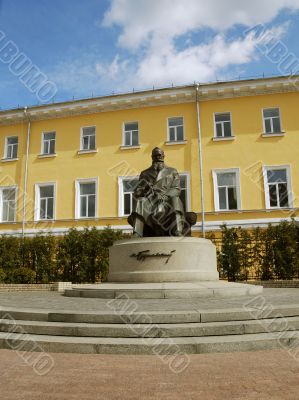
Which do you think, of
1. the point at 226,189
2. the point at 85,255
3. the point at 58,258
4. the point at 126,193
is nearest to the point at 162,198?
the point at 85,255

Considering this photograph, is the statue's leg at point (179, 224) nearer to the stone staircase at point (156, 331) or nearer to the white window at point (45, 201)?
the stone staircase at point (156, 331)

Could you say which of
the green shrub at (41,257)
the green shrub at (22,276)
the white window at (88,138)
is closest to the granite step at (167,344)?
the green shrub at (22,276)

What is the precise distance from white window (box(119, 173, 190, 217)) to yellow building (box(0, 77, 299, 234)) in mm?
55

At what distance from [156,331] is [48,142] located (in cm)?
2029

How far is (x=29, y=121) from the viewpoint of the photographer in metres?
23.8

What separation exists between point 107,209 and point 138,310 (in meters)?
15.9

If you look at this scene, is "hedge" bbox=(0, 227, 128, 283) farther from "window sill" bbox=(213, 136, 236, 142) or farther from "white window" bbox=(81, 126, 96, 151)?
"window sill" bbox=(213, 136, 236, 142)

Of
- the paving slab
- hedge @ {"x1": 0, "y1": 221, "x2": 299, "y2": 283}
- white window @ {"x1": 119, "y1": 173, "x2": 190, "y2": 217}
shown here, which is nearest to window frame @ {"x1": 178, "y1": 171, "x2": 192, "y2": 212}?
white window @ {"x1": 119, "y1": 173, "x2": 190, "y2": 217}

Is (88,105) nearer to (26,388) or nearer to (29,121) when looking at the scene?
(29,121)

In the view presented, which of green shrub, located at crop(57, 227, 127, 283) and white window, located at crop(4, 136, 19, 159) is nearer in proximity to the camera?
green shrub, located at crop(57, 227, 127, 283)

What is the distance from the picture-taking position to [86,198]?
21.9 m

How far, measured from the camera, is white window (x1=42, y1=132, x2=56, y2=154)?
76.8 feet
